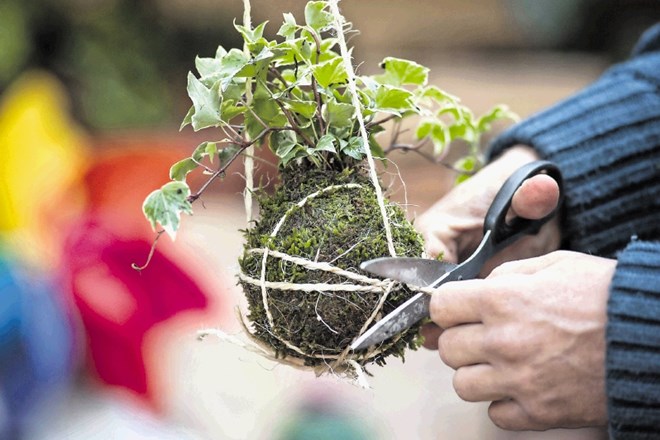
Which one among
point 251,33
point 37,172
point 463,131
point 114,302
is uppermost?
point 251,33

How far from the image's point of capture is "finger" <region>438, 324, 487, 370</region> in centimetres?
56

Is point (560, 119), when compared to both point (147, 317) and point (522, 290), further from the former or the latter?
point (147, 317)

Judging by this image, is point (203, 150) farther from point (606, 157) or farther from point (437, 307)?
point (606, 157)

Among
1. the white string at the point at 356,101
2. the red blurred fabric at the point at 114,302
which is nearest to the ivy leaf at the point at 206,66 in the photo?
the white string at the point at 356,101

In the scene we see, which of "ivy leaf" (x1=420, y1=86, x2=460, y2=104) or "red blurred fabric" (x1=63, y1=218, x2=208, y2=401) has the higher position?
"ivy leaf" (x1=420, y1=86, x2=460, y2=104)

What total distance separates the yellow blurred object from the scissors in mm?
754

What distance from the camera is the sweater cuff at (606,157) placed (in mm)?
741

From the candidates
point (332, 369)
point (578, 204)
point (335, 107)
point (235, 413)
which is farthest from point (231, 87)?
point (235, 413)

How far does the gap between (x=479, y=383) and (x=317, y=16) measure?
1.03 feet

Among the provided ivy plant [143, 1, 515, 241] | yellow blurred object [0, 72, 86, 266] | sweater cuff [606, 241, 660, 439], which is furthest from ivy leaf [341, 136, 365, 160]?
yellow blurred object [0, 72, 86, 266]

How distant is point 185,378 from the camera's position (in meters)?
1.13

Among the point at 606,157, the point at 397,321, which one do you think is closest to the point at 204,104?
the point at 397,321

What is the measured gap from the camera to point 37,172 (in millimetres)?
1276

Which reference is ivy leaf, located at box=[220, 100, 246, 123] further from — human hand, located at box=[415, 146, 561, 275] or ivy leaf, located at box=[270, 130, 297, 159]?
human hand, located at box=[415, 146, 561, 275]
